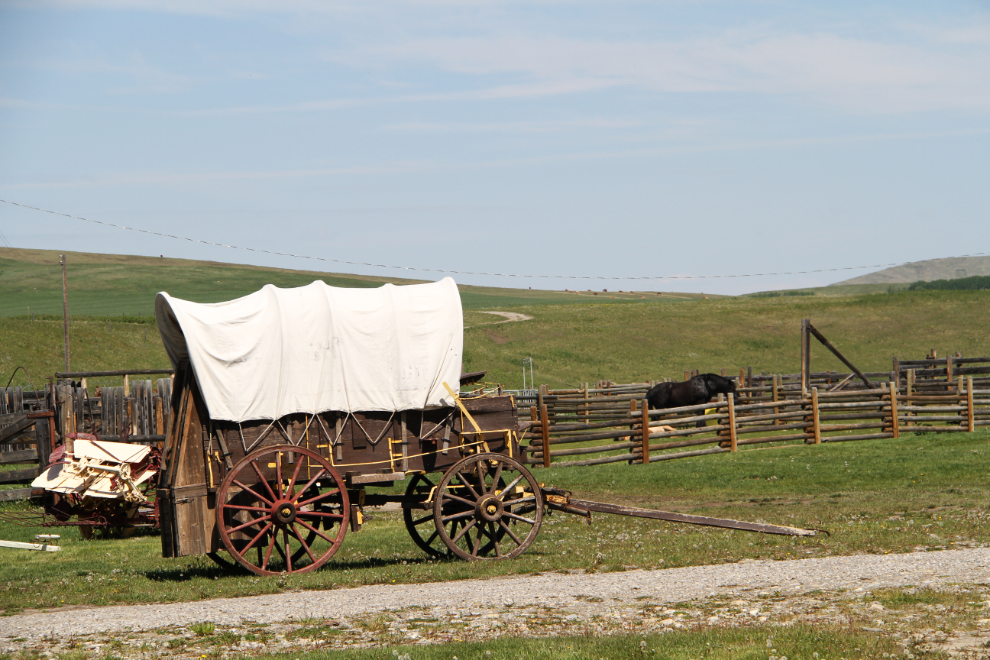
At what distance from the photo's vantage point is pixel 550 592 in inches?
380

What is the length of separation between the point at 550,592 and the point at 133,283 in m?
97.2

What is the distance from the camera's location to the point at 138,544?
15.7 meters

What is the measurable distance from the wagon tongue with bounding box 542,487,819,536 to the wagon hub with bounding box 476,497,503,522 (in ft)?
2.25

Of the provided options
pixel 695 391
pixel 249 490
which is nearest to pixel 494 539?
pixel 249 490

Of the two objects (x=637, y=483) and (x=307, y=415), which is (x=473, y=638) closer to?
(x=307, y=415)

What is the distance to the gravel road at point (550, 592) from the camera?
8930 millimetres

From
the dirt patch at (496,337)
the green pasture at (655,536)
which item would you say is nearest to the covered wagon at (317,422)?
the green pasture at (655,536)

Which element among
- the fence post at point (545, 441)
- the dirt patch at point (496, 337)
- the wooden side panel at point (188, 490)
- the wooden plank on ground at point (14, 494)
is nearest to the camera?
the wooden side panel at point (188, 490)

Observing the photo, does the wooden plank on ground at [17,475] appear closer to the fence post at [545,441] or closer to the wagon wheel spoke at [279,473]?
the wagon wheel spoke at [279,473]

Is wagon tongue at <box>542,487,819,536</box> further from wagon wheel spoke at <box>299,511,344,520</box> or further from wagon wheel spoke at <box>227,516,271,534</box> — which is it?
wagon wheel spoke at <box>227,516,271,534</box>

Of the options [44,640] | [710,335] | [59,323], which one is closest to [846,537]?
[44,640]

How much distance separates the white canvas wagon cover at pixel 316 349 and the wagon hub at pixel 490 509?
136cm

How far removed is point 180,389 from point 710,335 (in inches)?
2880

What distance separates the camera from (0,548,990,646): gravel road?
8.93 metres
